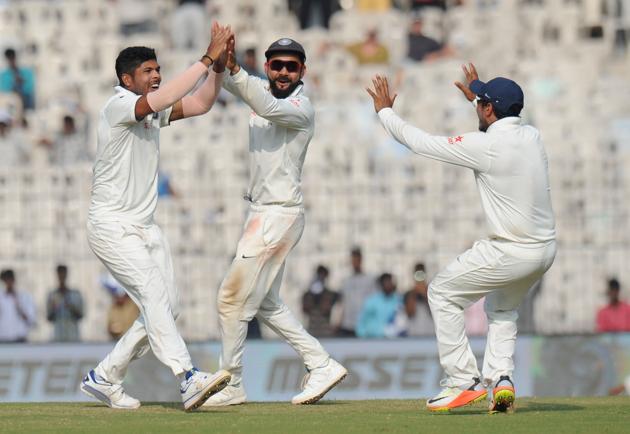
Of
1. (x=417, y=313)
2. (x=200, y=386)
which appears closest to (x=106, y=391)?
(x=200, y=386)

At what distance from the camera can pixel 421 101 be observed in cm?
2098

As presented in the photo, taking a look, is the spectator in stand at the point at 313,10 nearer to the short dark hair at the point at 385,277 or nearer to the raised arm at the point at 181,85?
the short dark hair at the point at 385,277

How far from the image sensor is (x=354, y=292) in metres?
17.6

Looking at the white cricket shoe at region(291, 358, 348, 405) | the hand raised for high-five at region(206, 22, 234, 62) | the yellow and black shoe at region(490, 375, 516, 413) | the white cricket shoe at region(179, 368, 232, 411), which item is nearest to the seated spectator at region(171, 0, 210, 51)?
the white cricket shoe at region(291, 358, 348, 405)

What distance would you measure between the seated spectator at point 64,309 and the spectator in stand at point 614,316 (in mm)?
5354

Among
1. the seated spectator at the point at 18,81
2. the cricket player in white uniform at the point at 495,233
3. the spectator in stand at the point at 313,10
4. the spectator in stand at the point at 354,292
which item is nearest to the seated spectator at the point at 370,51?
the spectator in stand at the point at 313,10

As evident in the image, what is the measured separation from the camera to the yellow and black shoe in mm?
9938

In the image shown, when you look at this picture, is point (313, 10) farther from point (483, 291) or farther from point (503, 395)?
point (503, 395)

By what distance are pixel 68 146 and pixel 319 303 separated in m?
4.25

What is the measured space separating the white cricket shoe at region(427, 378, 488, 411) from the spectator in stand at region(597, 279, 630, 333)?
710cm

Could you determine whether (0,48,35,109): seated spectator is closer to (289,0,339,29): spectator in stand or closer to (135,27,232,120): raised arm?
(289,0,339,29): spectator in stand

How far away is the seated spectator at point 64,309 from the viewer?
17516 millimetres

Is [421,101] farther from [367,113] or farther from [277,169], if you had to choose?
[277,169]

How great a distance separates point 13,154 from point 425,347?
22.0 ft
